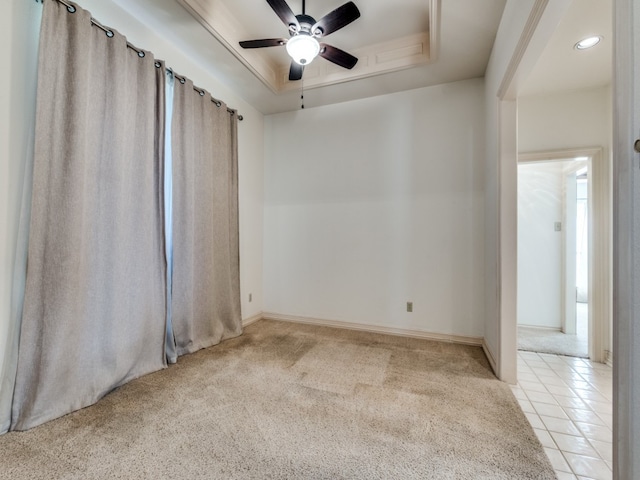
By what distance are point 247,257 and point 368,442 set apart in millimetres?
2470

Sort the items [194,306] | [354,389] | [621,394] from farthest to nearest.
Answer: [194,306] → [354,389] → [621,394]

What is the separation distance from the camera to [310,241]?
11.4 feet

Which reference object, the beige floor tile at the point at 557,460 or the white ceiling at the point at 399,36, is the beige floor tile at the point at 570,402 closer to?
the beige floor tile at the point at 557,460

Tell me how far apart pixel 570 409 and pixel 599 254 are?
5.02 ft

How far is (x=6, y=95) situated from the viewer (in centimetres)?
146

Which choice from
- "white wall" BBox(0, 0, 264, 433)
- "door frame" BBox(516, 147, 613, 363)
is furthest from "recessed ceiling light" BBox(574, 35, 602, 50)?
"white wall" BBox(0, 0, 264, 433)

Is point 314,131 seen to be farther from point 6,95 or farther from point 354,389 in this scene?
point 354,389

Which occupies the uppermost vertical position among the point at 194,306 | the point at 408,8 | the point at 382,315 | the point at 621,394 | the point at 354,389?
the point at 408,8

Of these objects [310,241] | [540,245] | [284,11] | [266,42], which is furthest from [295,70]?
[540,245]

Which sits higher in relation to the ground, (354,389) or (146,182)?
(146,182)

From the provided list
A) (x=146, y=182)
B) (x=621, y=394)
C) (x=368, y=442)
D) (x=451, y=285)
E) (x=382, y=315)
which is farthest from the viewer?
(x=382, y=315)

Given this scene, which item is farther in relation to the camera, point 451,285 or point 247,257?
point 247,257

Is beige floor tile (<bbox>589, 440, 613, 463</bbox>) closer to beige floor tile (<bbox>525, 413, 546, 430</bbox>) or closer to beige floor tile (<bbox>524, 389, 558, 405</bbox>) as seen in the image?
beige floor tile (<bbox>525, 413, 546, 430</bbox>)

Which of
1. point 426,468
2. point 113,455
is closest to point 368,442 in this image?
point 426,468
